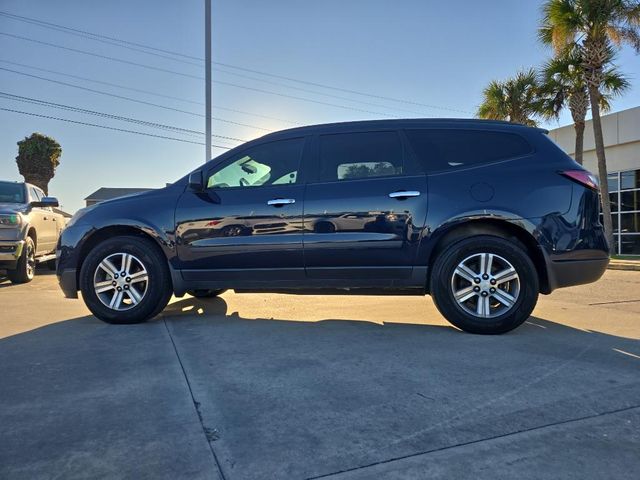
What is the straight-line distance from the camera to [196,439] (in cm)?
218

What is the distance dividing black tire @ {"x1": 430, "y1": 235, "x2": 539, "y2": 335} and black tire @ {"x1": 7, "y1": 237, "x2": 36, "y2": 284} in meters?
7.28

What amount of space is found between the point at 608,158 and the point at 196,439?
2280 centimetres

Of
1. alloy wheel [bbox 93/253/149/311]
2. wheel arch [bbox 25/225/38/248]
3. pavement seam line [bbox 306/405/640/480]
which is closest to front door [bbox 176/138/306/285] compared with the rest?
alloy wheel [bbox 93/253/149/311]

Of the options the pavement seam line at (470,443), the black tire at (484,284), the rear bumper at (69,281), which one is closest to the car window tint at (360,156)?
the black tire at (484,284)

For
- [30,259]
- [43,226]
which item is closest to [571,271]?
[30,259]

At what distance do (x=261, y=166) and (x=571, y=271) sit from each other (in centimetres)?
291

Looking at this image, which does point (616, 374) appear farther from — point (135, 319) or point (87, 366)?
point (135, 319)

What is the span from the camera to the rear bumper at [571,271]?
4035 mm

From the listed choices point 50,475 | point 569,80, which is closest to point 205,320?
point 50,475

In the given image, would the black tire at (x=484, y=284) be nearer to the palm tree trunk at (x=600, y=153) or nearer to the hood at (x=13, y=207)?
the hood at (x=13, y=207)

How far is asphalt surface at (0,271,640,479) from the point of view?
1.98 metres

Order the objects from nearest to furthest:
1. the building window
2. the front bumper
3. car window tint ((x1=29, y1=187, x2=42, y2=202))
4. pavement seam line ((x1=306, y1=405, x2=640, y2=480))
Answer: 1. pavement seam line ((x1=306, y1=405, x2=640, y2=480))
2. the front bumper
3. car window tint ((x1=29, y1=187, x2=42, y2=202))
4. the building window

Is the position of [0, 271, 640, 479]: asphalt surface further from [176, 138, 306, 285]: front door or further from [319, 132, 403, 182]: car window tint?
[319, 132, 403, 182]: car window tint

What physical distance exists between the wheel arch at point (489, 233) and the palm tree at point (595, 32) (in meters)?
15.0
